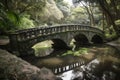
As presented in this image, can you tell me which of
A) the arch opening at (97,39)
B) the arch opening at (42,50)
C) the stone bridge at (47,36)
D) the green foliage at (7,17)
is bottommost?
the arch opening at (97,39)

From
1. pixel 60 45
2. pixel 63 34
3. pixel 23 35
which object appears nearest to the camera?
pixel 23 35

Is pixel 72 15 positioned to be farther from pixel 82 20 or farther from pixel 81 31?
pixel 81 31

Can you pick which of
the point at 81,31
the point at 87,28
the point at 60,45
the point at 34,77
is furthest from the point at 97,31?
the point at 34,77

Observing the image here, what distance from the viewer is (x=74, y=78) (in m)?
9.30

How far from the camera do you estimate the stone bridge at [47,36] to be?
12.6 m

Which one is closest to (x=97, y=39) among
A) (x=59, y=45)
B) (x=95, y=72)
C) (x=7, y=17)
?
(x=59, y=45)

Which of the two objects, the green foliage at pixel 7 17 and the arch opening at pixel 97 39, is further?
the arch opening at pixel 97 39

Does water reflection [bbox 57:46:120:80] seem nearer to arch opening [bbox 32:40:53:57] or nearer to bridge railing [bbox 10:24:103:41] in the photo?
bridge railing [bbox 10:24:103:41]

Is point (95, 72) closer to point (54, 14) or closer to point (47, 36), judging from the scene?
point (47, 36)

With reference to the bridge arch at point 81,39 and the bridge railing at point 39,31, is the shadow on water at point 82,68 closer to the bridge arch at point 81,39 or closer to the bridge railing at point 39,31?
the bridge railing at point 39,31

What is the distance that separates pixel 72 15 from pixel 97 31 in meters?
17.3

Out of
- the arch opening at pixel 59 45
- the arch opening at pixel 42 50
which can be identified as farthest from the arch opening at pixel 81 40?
the arch opening at pixel 42 50

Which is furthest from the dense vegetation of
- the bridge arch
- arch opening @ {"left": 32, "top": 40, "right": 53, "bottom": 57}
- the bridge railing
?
the bridge arch

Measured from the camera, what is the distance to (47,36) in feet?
49.8
